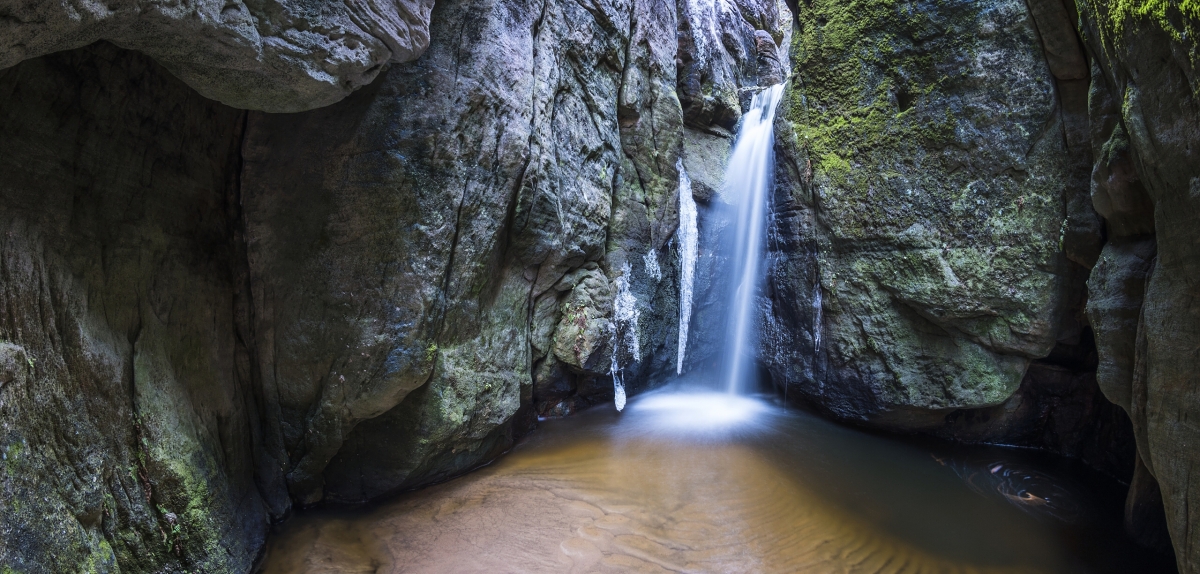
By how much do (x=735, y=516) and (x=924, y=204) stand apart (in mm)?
4483

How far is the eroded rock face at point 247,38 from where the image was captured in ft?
7.20

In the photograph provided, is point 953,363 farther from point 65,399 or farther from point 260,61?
point 65,399

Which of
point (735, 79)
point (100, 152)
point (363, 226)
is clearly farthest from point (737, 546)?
point (735, 79)

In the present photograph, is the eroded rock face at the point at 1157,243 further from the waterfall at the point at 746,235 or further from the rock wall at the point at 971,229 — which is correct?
the waterfall at the point at 746,235

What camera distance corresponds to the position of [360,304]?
15.5 ft

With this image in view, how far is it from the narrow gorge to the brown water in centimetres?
4

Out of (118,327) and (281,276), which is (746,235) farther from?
(118,327)

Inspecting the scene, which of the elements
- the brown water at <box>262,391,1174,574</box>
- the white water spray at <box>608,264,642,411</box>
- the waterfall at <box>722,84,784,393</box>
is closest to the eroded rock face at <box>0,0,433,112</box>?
the brown water at <box>262,391,1174,574</box>

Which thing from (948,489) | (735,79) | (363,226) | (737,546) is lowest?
(737,546)

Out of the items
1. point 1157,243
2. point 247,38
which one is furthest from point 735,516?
point 247,38

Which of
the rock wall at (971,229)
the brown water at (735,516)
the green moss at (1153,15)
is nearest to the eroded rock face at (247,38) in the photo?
the brown water at (735,516)

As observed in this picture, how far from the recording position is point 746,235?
866 cm

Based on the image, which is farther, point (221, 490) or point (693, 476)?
point (693, 476)

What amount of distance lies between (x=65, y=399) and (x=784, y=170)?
324 inches
